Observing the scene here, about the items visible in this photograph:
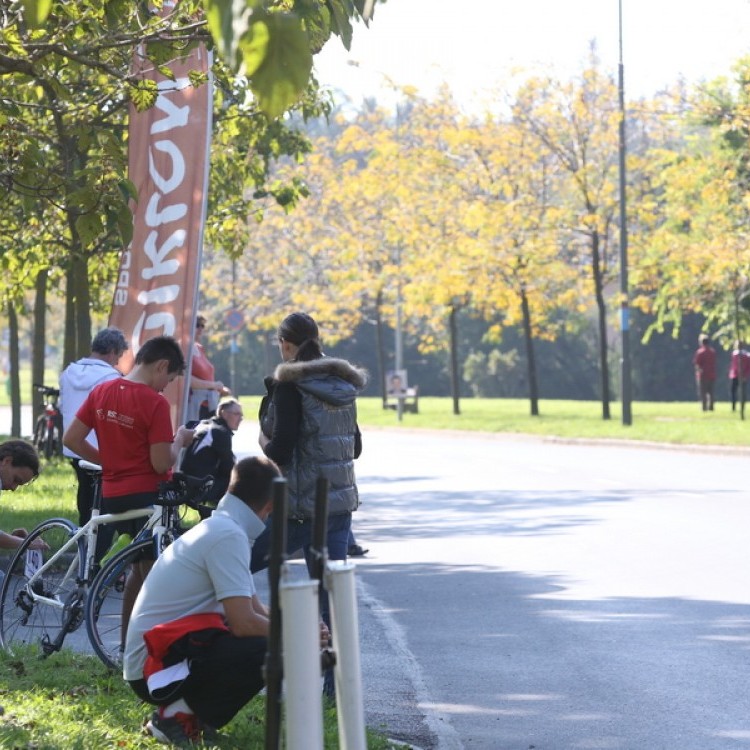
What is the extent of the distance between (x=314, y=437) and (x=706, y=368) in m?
36.2

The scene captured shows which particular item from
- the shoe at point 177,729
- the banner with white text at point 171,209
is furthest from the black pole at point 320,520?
the banner with white text at point 171,209

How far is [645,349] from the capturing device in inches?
2448

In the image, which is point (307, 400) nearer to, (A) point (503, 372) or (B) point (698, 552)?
(B) point (698, 552)

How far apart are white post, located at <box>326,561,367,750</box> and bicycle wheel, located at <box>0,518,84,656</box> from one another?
13.7 feet

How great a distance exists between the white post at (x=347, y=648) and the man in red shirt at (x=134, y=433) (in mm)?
3713

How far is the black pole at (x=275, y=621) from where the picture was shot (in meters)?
4.25

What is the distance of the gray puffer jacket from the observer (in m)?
7.70

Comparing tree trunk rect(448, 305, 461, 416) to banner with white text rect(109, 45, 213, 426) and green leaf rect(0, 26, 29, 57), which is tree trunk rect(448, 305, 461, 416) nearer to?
banner with white text rect(109, 45, 213, 426)

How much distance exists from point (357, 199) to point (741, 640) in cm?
4303

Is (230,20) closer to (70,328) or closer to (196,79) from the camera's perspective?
(196,79)

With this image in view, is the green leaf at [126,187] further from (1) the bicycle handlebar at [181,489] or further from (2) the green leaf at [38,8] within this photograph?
(2) the green leaf at [38,8]

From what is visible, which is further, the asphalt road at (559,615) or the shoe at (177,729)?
the asphalt road at (559,615)

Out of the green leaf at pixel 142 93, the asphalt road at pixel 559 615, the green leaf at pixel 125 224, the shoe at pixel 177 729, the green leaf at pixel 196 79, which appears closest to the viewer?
the shoe at pixel 177 729

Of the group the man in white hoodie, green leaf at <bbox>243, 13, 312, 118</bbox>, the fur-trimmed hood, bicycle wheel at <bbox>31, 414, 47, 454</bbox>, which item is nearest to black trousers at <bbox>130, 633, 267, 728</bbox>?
the fur-trimmed hood
